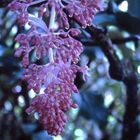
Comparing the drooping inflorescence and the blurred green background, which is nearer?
the drooping inflorescence

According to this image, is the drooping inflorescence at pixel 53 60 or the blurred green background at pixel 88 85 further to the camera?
the blurred green background at pixel 88 85

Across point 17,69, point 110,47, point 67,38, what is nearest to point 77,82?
point 110,47

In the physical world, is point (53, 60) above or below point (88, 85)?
above

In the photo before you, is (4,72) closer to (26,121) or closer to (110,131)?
(26,121)

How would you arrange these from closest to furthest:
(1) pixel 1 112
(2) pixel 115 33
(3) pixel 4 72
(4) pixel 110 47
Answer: (4) pixel 110 47 → (2) pixel 115 33 → (3) pixel 4 72 → (1) pixel 1 112

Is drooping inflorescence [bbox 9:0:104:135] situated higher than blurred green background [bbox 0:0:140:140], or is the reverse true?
drooping inflorescence [bbox 9:0:104:135]

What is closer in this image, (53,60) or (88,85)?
(53,60)

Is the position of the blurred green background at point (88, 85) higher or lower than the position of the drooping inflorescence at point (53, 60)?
lower

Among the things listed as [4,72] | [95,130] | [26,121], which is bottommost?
[95,130]
